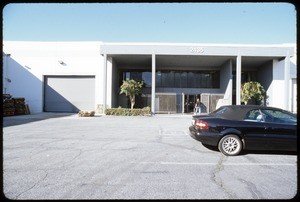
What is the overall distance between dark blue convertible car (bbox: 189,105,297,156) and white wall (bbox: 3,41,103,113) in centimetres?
1983

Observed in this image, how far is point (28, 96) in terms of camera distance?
2466 cm

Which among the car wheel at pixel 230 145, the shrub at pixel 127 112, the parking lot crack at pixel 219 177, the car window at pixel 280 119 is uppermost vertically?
the car window at pixel 280 119

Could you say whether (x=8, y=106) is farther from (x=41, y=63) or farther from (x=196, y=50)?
(x=196, y=50)

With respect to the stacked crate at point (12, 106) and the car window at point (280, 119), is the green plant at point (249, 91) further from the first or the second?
the stacked crate at point (12, 106)

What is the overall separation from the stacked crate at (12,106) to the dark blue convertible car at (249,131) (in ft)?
61.8

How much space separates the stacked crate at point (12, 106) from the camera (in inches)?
746

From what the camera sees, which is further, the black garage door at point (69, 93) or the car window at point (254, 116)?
the black garage door at point (69, 93)

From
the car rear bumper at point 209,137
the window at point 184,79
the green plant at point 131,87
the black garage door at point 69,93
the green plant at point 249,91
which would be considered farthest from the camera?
the window at point 184,79

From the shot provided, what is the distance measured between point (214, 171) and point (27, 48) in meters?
26.4

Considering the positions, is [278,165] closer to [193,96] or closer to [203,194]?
[203,194]

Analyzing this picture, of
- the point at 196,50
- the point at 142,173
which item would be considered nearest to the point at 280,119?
the point at 142,173

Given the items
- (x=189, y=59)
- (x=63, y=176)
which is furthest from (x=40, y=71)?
(x=63, y=176)

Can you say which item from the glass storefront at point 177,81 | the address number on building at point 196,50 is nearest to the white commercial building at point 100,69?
the address number on building at point 196,50

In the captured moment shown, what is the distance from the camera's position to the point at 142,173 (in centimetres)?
462
